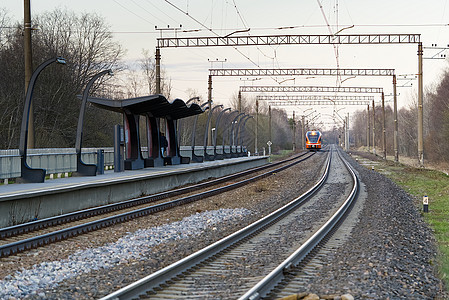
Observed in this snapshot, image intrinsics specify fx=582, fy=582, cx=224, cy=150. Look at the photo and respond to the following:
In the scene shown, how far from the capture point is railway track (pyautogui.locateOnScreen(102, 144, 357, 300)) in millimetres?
7039

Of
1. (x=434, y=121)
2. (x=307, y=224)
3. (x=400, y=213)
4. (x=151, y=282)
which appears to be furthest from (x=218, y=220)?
(x=434, y=121)

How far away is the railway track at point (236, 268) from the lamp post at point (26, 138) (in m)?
7.93

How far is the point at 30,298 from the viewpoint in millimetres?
6871

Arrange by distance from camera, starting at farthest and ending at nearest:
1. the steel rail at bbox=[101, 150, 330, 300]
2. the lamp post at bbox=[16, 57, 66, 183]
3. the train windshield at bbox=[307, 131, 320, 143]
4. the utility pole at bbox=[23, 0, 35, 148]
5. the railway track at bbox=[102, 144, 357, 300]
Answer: the train windshield at bbox=[307, 131, 320, 143]
the utility pole at bbox=[23, 0, 35, 148]
the lamp post at bbox=[16, 57, 66, 183]
the railway track at bbox=[102, 144, 357, 300]
the steel rail at bbox=[101, 150, 330, 300]

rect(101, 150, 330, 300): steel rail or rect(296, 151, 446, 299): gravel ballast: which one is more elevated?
rect(101, 150, 330, 300): steel rail

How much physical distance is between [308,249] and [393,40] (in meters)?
27.8

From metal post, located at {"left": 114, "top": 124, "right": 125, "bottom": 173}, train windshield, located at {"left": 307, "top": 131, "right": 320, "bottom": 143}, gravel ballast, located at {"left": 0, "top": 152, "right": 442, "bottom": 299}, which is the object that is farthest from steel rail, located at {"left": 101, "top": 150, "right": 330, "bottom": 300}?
train windshield, located at {"left": 307, "top": 131, "right": 320, "bottom": 143}

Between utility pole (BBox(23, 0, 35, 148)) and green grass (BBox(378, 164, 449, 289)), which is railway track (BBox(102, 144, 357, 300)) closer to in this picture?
green grass (BBox(378, 164, 449, 289))

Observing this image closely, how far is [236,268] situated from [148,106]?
17617 mm

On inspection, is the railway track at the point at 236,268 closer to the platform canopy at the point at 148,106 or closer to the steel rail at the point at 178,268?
the steel rail at the point at 178,268

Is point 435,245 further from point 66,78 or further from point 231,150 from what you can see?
point 231,150

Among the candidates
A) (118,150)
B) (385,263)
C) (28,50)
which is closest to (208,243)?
(385,263)

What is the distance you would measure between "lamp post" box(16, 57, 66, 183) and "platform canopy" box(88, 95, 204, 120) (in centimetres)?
548

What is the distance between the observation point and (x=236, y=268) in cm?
866
